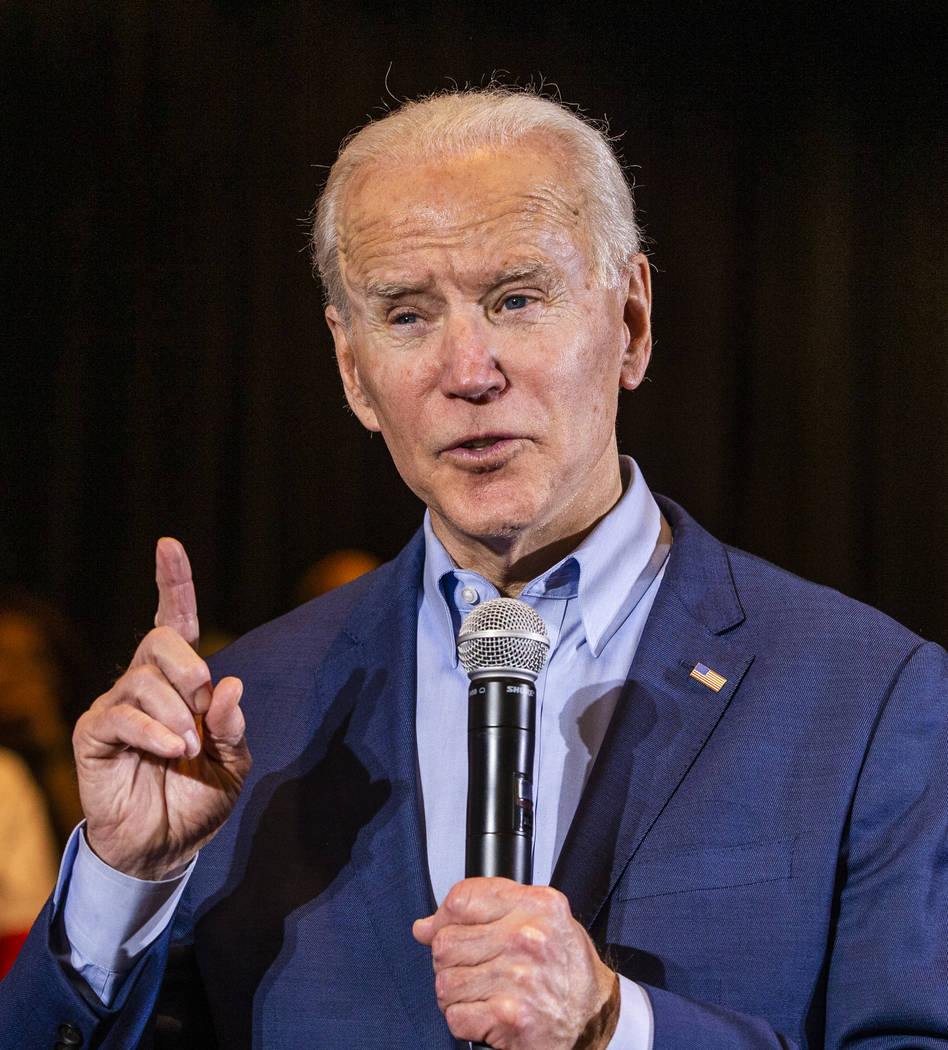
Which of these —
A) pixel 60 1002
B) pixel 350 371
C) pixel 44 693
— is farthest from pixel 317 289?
pixel 60 1002

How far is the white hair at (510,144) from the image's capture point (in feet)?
5.52

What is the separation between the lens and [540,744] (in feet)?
5.10

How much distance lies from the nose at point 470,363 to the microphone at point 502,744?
44 cm

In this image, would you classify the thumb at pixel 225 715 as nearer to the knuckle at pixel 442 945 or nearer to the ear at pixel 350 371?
the knuckle at pixel 442 945

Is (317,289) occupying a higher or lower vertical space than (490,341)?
lower

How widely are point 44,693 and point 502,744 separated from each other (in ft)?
11.2

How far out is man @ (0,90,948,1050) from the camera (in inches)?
51.5

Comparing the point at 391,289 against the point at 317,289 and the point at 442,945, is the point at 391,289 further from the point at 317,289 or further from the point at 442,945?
the point at 317,289

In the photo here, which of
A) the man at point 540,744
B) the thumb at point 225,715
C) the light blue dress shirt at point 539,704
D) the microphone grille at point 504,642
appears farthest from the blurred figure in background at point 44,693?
the microphone grille at point 504,642

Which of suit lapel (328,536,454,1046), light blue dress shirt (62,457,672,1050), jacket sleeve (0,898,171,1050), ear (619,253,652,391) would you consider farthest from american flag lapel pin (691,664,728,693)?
jacket sleeve (0,898,171,1050)

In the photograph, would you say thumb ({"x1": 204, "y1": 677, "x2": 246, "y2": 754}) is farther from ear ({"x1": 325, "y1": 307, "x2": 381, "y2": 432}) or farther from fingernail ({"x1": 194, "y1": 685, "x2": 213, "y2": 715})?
ear ({"x1": 325, "y1": 307, "x2": 381, "y2": 432})

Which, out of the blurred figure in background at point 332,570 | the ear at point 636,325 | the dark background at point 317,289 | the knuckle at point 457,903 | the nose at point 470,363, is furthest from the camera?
the blurred figure in background at point 332,570

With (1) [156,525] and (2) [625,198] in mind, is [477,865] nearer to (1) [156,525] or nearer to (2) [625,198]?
(2) [625,198]

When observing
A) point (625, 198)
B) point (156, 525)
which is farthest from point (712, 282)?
point (625, 198)
